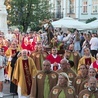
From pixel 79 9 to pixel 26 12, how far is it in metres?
15.3

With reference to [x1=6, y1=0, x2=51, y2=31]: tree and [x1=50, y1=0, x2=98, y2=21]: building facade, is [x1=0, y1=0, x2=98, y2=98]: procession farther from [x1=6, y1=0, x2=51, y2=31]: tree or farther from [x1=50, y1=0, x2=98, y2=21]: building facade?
[x1=50, y1=0, x2=98, y2=21]: building facade

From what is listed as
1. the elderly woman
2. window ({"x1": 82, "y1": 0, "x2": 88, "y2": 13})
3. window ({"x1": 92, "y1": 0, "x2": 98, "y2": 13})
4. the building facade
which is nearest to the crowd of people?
the elderly woman

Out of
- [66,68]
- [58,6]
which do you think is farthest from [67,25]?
[58,6]

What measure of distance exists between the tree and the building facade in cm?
1284

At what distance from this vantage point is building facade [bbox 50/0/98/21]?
56612 millimetres

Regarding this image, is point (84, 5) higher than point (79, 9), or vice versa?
point (84, 5)

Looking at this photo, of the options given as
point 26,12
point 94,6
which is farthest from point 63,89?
point 94,6

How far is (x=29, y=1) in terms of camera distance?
43156 millimetres

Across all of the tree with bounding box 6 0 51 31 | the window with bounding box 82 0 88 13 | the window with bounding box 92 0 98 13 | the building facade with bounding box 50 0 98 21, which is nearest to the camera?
the tree with bounding box 6 0 51 31

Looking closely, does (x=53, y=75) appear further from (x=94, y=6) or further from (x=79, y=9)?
(x=79, y=9)

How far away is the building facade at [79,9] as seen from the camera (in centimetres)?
5661

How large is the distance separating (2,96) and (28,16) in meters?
32.0

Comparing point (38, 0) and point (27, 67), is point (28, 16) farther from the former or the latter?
point (27, 67)

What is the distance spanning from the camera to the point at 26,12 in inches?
1732
